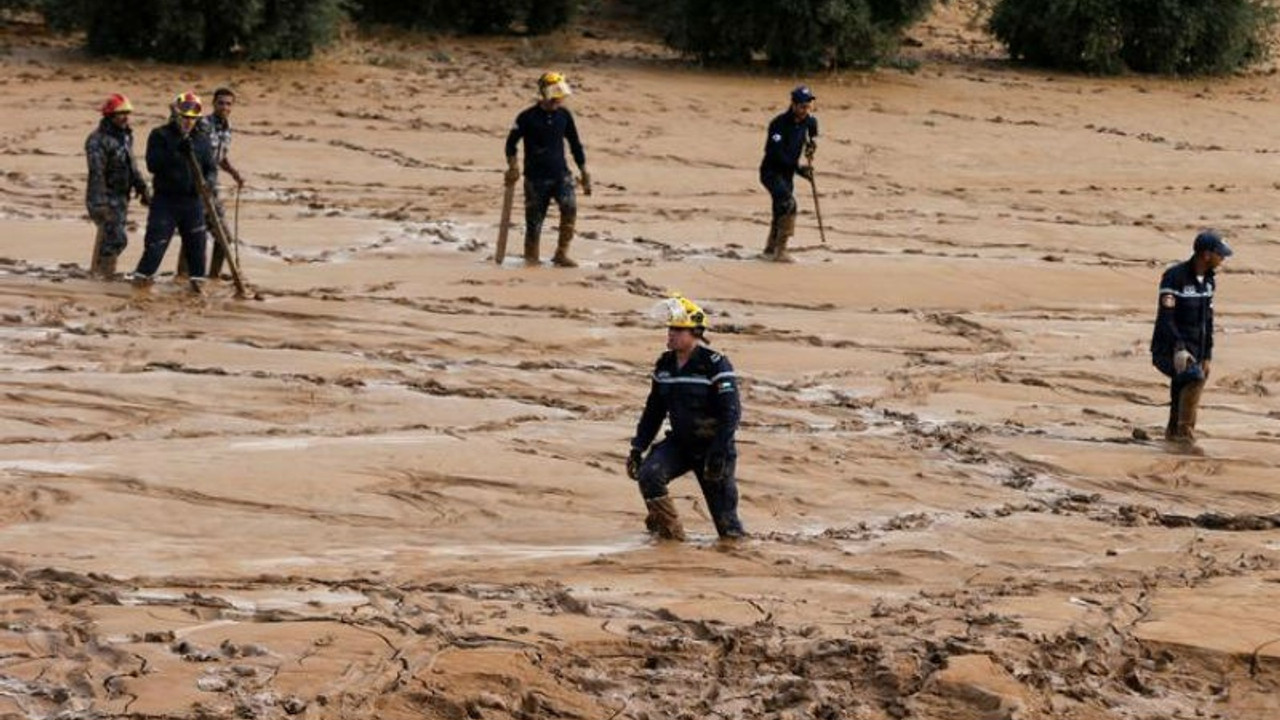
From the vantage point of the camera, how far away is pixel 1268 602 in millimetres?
10633

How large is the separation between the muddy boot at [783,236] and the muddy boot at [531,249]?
198 cm

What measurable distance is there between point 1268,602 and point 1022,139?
677 inches

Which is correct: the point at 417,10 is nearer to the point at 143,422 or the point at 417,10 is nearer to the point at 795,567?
the point at 143,422

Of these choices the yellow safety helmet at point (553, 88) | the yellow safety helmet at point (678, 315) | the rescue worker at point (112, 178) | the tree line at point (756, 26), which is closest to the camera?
the yellow safety helmet at point (678, 315)

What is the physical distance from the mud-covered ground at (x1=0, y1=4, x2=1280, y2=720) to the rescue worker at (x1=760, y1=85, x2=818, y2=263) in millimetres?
476

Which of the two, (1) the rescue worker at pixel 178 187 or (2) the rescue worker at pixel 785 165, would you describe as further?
(2) the rescue worker at pixel 785 165

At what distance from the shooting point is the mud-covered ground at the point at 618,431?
9219 mm

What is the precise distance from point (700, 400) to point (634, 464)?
44 cm

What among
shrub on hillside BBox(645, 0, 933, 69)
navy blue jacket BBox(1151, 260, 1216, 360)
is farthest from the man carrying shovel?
shrub on hillside BBox(645, 0, 933, 69)

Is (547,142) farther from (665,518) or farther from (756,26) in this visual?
(756,26)

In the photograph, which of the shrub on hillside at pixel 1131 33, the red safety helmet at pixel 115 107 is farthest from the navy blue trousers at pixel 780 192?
the shrub on hillside at pixel 1131 33

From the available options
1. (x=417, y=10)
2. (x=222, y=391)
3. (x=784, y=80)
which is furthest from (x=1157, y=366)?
(x=417, y=10)

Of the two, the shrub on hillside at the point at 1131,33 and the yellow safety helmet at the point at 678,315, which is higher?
the shrub on hillside at the point at 1131,33

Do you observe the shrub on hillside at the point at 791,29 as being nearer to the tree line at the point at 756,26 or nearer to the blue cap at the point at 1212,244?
the tree line at the point at 756,26
